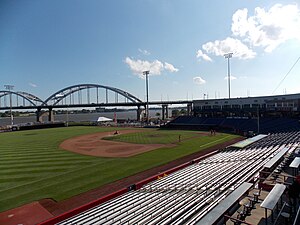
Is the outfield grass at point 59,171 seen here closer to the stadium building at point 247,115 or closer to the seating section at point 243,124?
the seating section at point 243,124

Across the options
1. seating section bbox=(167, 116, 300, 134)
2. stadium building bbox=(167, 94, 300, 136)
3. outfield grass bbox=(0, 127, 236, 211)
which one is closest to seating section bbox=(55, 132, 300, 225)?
outfield grass bbox=(0, 127, 236, 211)

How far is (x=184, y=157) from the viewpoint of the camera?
2533 centimetres

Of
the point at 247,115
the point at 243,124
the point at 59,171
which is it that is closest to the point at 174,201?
the point at 59,171

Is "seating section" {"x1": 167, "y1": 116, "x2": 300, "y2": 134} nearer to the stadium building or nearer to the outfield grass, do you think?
the stadium building

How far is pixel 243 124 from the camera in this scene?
52.8 meters

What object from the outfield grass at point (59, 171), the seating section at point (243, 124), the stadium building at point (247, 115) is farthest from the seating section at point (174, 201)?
the seating section at point (243, 124)

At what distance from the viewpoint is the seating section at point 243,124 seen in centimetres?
4338

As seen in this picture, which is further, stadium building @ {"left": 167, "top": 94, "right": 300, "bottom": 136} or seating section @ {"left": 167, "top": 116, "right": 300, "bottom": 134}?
stadium building @ {"left": 167, "top": 94, "right": 300, "bottom": 136}

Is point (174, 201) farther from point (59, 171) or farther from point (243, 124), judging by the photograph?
point (243, 124)

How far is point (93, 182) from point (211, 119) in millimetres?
50960

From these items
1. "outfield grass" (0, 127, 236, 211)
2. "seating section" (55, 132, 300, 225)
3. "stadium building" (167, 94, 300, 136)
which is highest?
"stadium building" (167, 94, 300, 136)

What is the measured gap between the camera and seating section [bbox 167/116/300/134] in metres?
43.4

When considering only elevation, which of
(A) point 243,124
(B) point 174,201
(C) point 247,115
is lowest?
(B) point 174,201

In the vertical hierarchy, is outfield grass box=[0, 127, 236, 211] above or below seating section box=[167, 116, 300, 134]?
below
